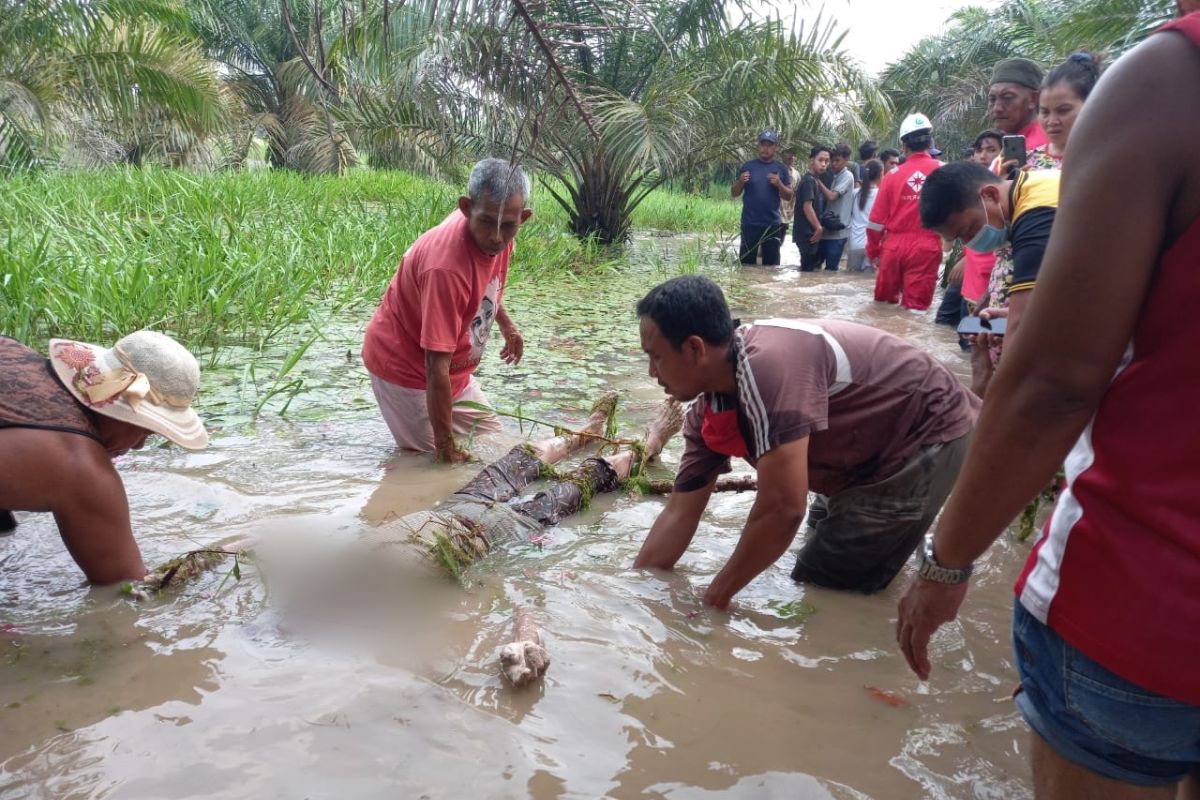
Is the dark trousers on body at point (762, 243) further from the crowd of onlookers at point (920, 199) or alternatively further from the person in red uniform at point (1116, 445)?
the person in red uniform at point (1116, 445)

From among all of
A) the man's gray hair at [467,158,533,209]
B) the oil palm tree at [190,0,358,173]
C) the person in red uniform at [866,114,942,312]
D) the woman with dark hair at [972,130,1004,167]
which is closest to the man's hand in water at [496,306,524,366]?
the man's gray hair at [467,158,533,209]

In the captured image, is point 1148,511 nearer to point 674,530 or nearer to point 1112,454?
point 1112,454

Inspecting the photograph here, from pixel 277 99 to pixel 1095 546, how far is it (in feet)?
63.6

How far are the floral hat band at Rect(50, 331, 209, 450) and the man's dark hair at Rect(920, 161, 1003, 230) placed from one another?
262 cm

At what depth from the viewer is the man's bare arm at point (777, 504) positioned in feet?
6.86

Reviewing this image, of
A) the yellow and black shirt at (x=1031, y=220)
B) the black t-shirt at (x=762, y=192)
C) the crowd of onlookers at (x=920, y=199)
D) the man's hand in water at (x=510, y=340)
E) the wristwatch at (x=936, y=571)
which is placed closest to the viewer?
the wristwatch at (x=936, y=571)

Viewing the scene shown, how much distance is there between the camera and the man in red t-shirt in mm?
3152

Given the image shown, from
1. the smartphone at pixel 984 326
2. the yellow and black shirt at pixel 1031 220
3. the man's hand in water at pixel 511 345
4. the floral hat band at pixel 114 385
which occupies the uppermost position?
the yellow and black shirt at pixel 1031 220

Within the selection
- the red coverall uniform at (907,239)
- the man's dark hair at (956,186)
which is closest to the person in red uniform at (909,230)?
the red coverall uniform at (907,239)

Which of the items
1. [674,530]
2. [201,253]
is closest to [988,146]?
[674,530]

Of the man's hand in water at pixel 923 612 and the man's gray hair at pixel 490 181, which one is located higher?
the man's gray hair at pixel 490 181

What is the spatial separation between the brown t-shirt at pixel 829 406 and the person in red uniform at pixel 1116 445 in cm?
107

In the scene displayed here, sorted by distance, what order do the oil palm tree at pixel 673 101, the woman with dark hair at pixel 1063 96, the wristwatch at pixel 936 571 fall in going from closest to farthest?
the wristwatch at pixel 936 571 < the woman with dark hair at pixel 1063 96 < the oil palm tree at pixel 673 101

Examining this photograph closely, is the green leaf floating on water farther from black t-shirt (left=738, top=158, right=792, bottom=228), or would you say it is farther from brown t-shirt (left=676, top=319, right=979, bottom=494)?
black t-shirt (left=738, top=158, right=792, bottom=228)
